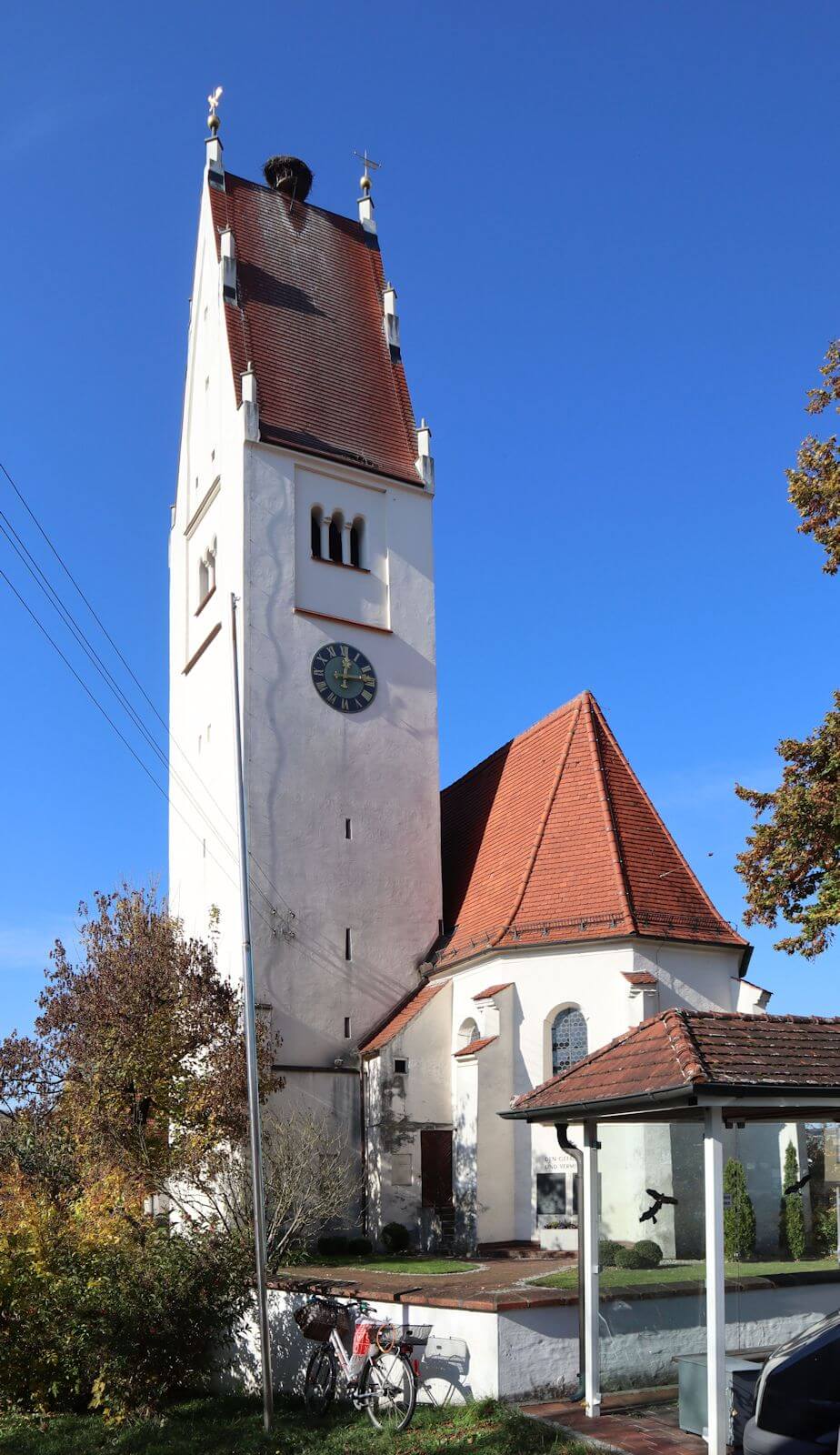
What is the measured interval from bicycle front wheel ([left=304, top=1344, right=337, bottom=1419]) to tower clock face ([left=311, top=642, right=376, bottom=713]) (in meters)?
16.8

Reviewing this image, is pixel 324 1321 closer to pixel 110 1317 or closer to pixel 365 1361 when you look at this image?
pixel 365 1361

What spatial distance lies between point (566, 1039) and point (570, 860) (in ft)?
11.3

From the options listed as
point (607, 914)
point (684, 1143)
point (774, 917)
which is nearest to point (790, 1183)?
point (774, 917)

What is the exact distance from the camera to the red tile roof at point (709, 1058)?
10789mm

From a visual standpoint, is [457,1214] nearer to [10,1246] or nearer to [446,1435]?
[10,1246]

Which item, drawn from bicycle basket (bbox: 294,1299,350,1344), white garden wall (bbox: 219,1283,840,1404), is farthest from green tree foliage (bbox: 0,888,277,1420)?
white garden wall (bbox: 219,1283,840,1404)

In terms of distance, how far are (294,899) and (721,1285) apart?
1784cm

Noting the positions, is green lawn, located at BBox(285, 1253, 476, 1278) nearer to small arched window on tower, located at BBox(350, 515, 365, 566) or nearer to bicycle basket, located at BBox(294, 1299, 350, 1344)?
bicycle basket, located at BBox(294, 1299, 350, 1344)

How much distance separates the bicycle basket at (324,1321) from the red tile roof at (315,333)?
20344mm

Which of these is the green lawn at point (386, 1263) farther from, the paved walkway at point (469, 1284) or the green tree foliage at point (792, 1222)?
the green tree foliage at point (792, 1222)

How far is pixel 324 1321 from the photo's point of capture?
47.3 ft

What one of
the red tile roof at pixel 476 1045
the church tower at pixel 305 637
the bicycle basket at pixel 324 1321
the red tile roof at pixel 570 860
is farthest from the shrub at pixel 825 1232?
the church tower at pixel 305 637

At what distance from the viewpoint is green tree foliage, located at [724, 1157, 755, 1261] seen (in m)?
13.6

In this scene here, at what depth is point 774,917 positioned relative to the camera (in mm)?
15312
